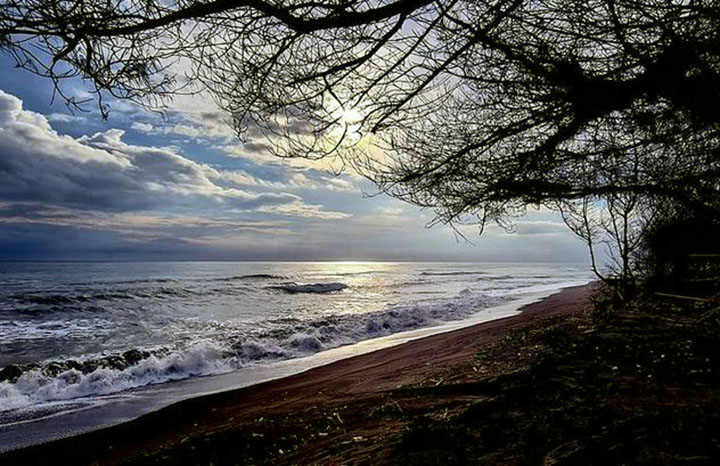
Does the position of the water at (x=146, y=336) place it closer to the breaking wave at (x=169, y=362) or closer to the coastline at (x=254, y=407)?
the breaking wave at (x=169, y=362)

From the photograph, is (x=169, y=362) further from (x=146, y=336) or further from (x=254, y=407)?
(x=146, y=336)

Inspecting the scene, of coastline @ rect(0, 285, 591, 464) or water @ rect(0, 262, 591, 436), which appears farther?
water @ rect(0, 262, 591, 436)

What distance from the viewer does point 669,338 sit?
18.6ft

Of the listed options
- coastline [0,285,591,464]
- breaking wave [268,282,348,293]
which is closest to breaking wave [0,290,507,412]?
coastline [0,285,591,464]

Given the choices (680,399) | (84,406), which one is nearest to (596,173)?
(680,399)

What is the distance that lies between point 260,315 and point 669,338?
19034 millimetres

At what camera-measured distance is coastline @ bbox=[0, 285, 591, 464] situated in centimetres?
575

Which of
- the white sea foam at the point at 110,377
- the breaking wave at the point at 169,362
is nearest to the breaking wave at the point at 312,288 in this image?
the breaking wave at the point at 169,362

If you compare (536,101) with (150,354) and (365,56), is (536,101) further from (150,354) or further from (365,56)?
(150,354)

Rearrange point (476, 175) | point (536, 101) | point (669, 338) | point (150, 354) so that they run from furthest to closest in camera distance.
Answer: point (150, 354), point (669, 338), point (476, 175), point (536, 101)

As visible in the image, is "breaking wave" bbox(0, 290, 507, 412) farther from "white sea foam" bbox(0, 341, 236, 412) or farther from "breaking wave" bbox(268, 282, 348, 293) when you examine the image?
"breaking wave" bbox(268, 282, 348, 293)

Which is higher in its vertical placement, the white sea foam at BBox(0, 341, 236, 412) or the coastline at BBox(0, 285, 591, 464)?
the coastline at BBox(0, 285, 591, 464)

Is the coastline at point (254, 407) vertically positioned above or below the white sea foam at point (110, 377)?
above

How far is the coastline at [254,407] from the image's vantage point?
5754 mm
